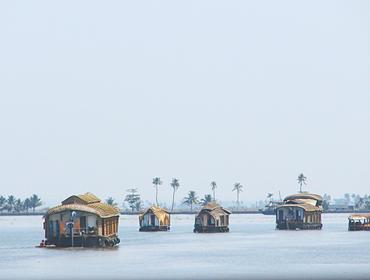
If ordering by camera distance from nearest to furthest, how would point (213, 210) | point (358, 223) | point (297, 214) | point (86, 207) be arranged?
point (86, 207), point (213, 210), point (297, 214), point (358, 223)

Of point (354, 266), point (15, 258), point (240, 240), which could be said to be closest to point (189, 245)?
point (240, 240)

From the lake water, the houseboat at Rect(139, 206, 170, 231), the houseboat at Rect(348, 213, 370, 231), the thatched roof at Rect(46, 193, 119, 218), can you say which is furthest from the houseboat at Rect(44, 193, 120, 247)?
the houseboat at Rect(348, 213, 370, 231)

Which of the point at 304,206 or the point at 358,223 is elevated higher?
the point at 304,206

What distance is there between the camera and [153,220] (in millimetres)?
173125

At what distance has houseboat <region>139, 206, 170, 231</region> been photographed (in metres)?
171

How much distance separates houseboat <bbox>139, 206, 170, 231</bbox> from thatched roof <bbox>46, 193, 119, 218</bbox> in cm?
4650

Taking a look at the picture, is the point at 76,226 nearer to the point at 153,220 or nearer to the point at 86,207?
the point at 86,207

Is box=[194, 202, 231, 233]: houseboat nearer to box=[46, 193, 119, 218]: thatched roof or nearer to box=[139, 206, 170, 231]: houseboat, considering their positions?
box=[139, 206, 170, 231]: houseboat

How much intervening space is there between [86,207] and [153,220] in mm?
67114

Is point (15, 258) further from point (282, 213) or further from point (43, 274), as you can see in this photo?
point (282, 213)

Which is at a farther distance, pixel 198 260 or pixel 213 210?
pixel 213 210

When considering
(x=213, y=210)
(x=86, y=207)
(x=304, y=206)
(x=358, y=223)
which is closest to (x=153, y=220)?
(x=213, y=210)

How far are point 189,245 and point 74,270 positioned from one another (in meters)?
41.4

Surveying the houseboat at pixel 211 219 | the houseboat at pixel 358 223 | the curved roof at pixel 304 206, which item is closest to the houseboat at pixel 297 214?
the curved roof at pixel 304 206
